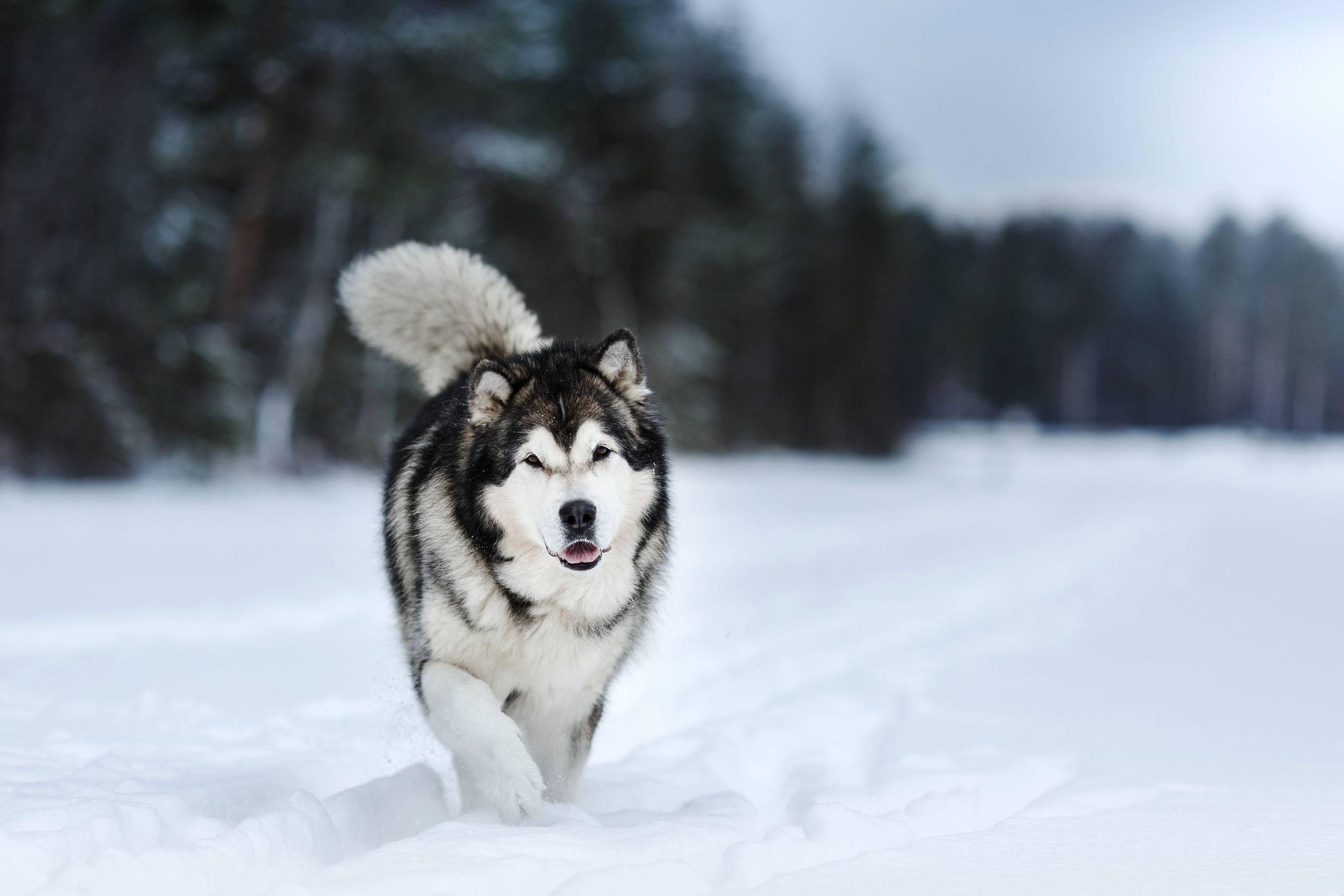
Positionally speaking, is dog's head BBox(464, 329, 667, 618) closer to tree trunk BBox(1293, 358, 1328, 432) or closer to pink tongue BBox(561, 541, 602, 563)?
pink tongue BBox(561, 541, 602, 563)

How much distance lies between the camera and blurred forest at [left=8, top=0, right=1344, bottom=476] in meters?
12.1

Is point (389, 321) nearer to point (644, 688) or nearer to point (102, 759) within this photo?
point (102, 759)

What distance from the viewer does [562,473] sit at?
3.03m

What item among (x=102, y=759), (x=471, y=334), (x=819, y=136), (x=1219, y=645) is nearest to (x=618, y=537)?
(x=471, y=334)

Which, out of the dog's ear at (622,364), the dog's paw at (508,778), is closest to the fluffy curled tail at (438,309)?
the dog's ear at (622,364)

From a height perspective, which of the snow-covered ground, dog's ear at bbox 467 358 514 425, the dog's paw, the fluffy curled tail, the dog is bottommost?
the snow-covered ground

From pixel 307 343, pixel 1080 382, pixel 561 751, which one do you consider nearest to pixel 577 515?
pixel 561 751

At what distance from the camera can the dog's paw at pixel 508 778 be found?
2.86 m

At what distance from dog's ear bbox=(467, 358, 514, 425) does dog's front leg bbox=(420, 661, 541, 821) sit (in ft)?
2.61

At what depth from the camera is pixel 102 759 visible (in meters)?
3.40

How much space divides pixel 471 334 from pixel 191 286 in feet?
35.9

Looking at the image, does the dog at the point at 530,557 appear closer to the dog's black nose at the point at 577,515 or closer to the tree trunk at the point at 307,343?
the dog's black nose at the point at 577,515

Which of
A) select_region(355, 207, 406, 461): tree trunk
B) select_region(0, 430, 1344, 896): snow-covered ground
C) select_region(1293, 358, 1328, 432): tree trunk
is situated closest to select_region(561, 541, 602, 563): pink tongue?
select_region(0, 430, 1344, 896): snow-covered ground

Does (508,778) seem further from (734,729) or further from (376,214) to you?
(376,214)
